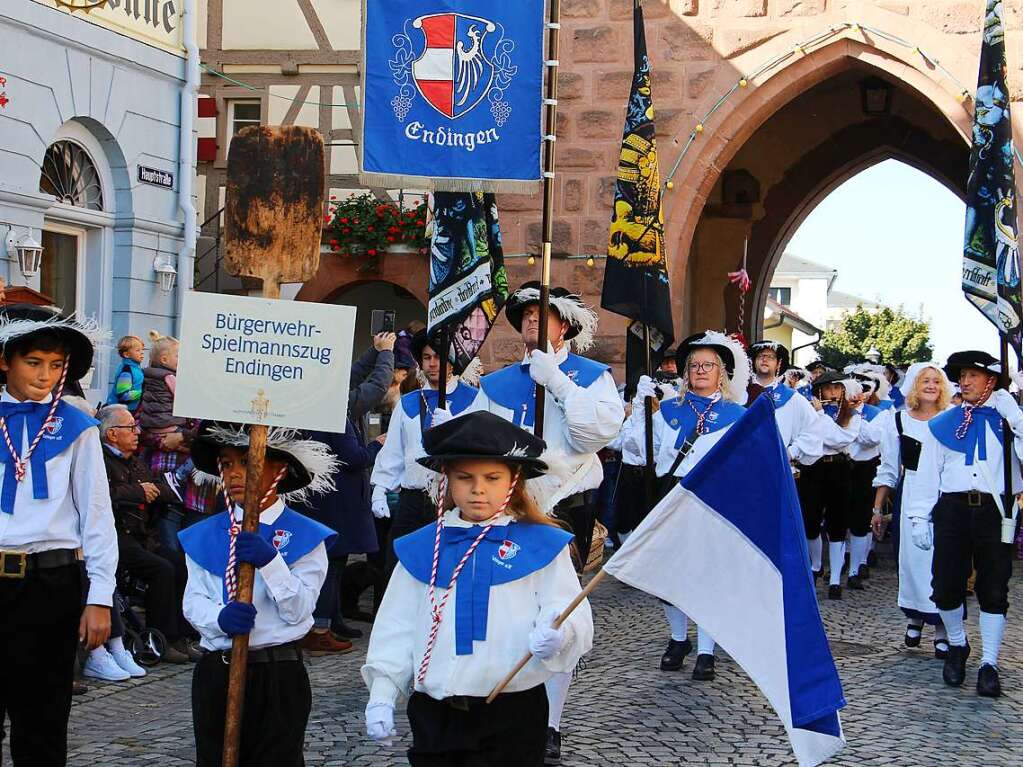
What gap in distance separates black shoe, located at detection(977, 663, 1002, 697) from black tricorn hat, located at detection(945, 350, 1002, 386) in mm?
1630

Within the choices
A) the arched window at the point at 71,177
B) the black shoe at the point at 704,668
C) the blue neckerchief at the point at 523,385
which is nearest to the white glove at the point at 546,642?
the blue neckerchief at the point at 523,385

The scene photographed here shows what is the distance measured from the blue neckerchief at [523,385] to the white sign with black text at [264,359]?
2102 millimetres

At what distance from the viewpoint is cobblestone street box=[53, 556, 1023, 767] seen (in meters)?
6.73

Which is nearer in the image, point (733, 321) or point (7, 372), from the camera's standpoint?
point (7, 372)

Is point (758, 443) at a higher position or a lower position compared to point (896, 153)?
lower

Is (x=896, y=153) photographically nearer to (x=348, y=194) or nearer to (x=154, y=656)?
(x=348, y=194)

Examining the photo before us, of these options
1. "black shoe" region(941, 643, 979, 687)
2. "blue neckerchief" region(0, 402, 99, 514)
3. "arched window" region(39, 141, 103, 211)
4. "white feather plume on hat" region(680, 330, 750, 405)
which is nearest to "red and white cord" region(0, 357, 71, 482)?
"blue neckerchief" region(0, 402, 99, 514)

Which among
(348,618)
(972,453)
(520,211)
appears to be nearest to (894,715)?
(972,453)

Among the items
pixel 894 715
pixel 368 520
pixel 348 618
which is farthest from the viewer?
pixel 348 618

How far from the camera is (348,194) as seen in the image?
2108cm

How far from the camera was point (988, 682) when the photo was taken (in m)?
8.27

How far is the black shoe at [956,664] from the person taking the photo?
338 inches

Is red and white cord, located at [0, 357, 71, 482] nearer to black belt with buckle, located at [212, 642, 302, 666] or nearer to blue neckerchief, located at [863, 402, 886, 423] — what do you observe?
black belt with buckle, located at [212, 642, 302, 666]

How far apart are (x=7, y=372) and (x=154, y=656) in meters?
3.64
